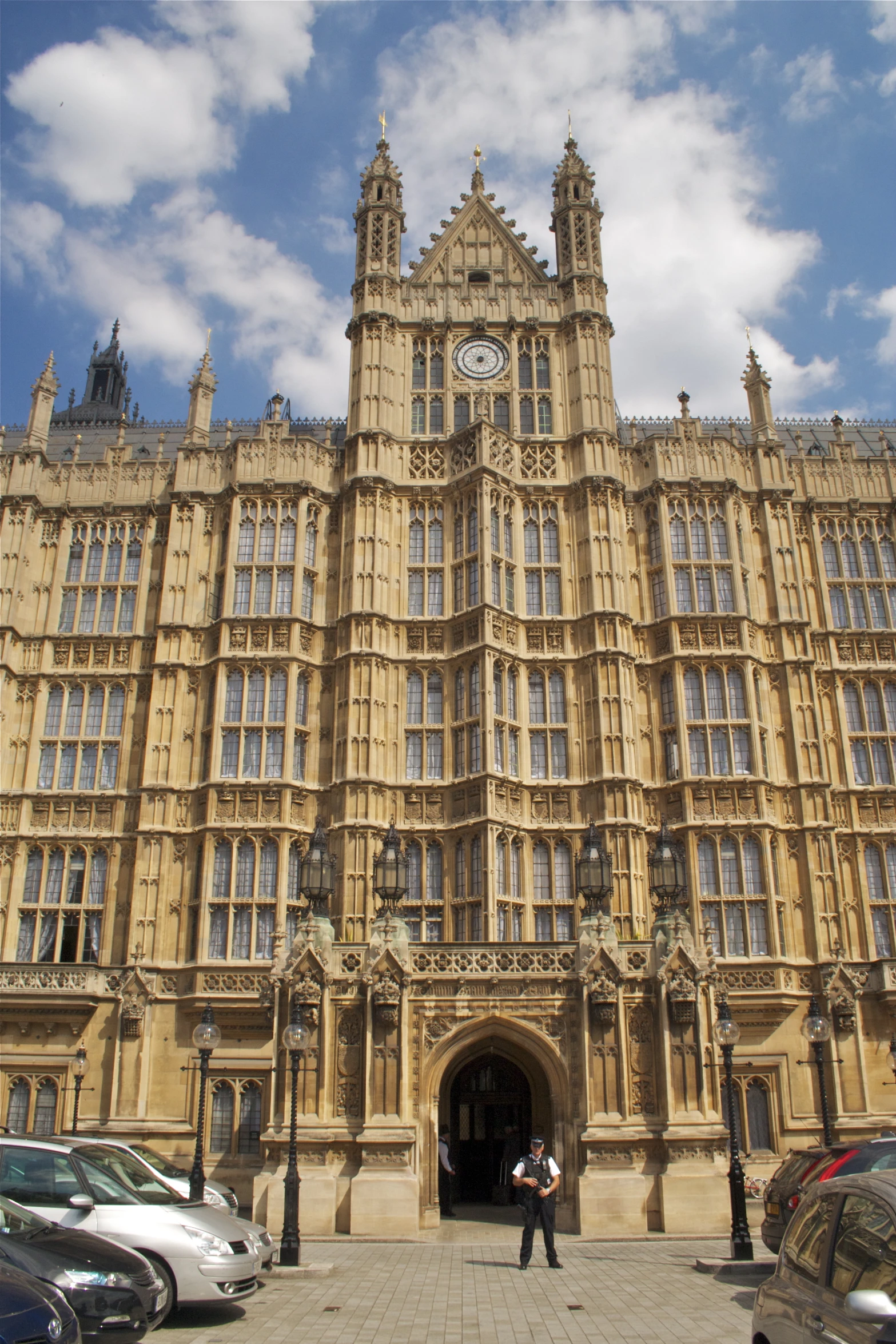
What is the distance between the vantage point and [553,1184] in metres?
16.8

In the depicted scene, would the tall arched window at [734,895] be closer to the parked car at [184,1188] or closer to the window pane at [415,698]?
the window pane at [415,698]

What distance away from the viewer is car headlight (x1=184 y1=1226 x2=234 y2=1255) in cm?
1291

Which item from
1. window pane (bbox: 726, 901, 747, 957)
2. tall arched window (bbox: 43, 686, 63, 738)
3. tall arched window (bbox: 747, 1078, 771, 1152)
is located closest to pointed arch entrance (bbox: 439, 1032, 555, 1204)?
tall arched window (bbox: 747, 1078, 771, 1152)

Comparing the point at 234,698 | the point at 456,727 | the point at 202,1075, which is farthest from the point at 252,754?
the point at 202,1075

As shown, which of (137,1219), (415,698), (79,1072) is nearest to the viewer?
(137,1219)

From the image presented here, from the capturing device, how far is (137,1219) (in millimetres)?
12898

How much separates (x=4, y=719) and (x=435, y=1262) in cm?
2362

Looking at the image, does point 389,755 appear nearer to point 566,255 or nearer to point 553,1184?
point 553,1184

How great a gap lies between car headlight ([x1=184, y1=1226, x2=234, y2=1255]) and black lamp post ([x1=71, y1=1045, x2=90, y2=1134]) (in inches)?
711

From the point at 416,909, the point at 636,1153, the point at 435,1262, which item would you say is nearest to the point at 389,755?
the point at 416,909

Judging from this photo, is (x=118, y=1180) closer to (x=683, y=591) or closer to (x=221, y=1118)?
(x=221, y=1118)

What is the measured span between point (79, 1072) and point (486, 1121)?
1167cm

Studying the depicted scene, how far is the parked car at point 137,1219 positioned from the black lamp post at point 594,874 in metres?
11.9

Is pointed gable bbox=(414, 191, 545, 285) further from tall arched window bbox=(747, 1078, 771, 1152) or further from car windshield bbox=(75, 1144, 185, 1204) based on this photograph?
car windshield bbox=(75, 1144, 185, 1204)
